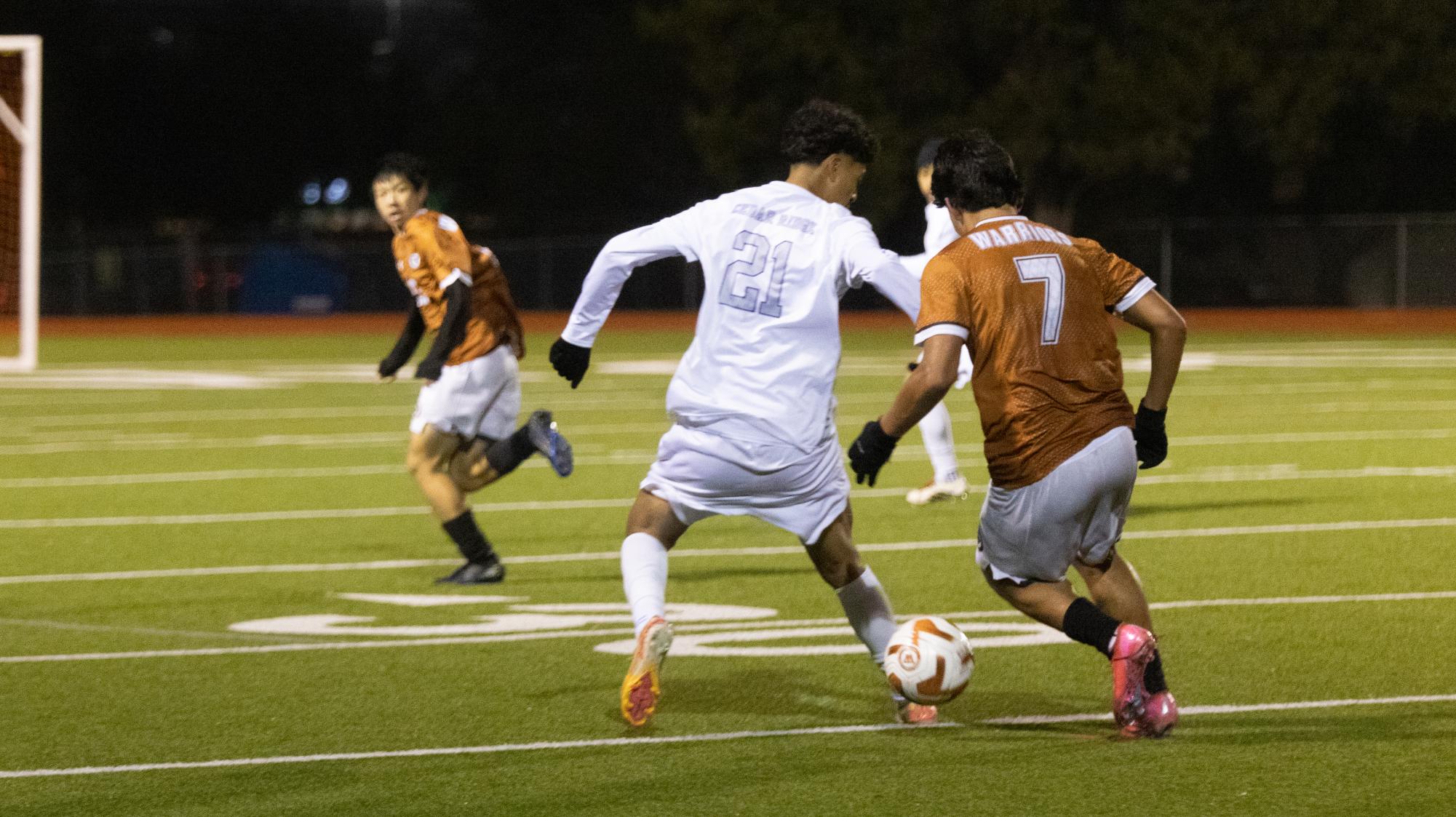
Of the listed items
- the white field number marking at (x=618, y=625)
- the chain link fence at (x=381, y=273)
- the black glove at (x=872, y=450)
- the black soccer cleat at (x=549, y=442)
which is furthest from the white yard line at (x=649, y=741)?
the chain link fence at (x=381, y=273)

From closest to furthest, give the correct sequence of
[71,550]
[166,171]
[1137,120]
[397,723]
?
[397,723], [71,550], [1137,120], [166,171]

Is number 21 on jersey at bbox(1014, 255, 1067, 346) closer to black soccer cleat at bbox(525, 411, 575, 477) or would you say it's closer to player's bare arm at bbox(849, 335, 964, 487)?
Answer: player's bare arm at bbox(849, 335, 964, 487)

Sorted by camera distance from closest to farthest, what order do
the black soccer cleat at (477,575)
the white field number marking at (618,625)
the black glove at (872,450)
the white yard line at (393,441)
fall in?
1. the black glove at (872,450)
2. the white field number marking at (618,625)
3. the black soccer cleat at (477,575)
4. the white yard line at (393,441)

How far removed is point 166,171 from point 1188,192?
2739 cm

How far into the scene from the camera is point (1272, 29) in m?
42.7

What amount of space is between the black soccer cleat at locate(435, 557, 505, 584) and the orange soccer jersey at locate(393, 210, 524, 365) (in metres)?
0.96

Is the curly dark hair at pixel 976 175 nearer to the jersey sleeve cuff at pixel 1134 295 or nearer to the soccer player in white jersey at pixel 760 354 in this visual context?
the soccer player in white jersey at pixel 760 354

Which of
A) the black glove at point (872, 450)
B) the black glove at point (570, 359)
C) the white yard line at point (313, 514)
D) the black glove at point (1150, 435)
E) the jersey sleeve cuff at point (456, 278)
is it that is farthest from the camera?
the white yard line at point (313, 514)

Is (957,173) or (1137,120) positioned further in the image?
(1137,120)

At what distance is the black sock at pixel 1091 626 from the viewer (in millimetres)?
5727

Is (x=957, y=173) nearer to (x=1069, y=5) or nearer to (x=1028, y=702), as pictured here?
(x=1028, y=702)

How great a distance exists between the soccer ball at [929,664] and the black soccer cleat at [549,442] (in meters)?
3.23

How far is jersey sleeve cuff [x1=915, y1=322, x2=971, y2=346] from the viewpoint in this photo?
5602 mm

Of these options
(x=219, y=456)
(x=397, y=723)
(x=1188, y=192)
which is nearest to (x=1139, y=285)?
(x=397, y=723)
